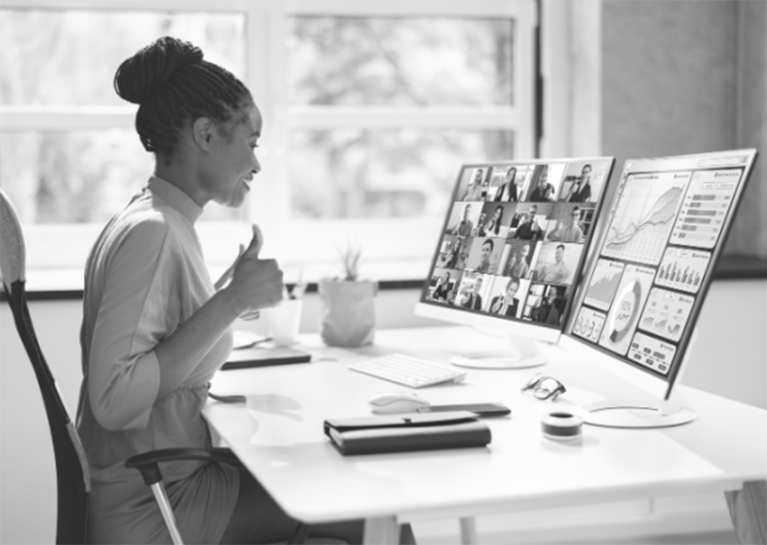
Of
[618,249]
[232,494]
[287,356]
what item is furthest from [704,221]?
[287,356]

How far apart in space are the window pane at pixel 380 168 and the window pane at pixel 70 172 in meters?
0.55

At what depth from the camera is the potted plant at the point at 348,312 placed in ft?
7.48

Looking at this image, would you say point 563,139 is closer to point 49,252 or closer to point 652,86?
point 652,86

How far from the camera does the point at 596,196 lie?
1803mm

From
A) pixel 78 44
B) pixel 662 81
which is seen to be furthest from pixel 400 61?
pixel 78 44

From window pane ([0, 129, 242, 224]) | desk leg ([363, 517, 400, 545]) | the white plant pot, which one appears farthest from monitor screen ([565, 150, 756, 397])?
window pane ([0, 129, 242, 224])

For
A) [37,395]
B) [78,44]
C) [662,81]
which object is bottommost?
[37,395]

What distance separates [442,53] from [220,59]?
0.77 meters

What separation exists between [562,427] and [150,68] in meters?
0.96

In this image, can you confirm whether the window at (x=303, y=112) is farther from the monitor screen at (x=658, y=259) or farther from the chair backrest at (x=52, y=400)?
the chair backrest at (x=52, y=400)

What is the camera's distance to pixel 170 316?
5.12ft

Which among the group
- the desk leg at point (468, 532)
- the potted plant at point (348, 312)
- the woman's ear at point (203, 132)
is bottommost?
the desk leg at point (468, 532)

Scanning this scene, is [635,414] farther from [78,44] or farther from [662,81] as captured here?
[78,44]

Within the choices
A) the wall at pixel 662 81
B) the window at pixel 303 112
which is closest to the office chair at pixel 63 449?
the window at pixel 303 112
